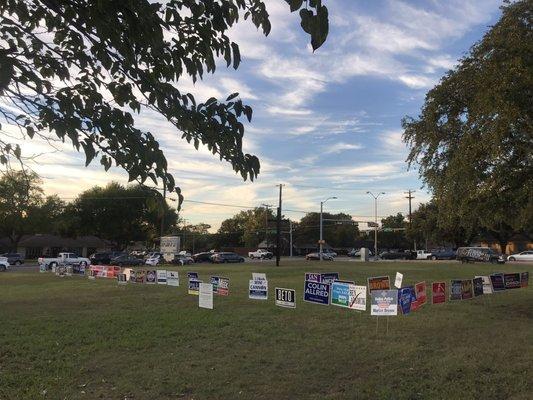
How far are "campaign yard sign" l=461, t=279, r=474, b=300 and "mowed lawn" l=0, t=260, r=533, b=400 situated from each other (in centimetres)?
56

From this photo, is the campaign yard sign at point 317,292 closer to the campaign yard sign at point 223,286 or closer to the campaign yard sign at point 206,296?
the campaign yard sign at point 206,296

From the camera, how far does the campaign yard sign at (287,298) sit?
1339 cm

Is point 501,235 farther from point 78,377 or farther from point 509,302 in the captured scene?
point 78,377

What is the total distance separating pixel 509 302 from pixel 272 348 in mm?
11448

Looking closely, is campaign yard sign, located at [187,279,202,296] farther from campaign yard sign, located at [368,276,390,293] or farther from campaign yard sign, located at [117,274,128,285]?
campaign yard sign, located at [117,274,128,285]

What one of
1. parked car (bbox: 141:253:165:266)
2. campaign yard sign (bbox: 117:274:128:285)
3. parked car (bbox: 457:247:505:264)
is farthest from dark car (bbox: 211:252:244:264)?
campaign yard sign (bbox: 117:274:128:285)

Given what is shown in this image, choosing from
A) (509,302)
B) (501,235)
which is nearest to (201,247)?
(501,235)

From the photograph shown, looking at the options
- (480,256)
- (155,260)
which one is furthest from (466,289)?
Answer: (155,260)

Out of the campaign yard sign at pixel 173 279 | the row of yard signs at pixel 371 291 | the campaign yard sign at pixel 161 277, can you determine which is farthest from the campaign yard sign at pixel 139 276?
the row of yard signs at pixel 371 291

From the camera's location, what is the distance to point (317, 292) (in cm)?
1295

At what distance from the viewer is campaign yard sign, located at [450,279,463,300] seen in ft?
48.5

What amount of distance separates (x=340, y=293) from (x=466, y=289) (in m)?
4.87

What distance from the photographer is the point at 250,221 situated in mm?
129125

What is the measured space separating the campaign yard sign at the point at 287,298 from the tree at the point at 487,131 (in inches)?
224
